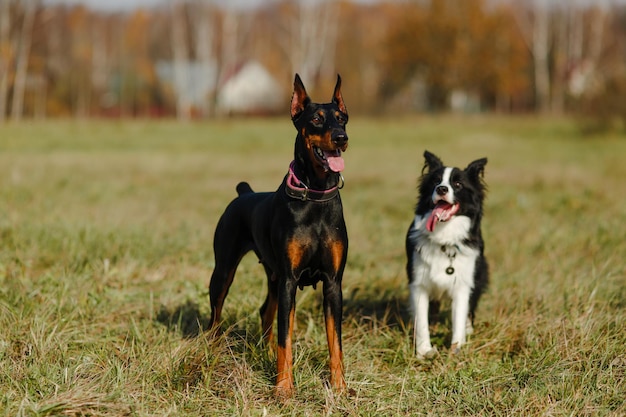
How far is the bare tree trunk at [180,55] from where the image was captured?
143ft

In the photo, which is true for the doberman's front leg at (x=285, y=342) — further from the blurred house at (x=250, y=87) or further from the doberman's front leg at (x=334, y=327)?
the blurred house at (x=250, y=87)

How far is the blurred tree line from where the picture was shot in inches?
1666

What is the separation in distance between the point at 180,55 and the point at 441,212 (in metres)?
42.8

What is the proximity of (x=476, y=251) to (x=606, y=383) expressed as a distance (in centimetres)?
125

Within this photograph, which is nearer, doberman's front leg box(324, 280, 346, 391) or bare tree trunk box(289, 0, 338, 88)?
doberman's front leg box(324, 280, 346, 391)

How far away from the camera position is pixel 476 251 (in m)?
4.75

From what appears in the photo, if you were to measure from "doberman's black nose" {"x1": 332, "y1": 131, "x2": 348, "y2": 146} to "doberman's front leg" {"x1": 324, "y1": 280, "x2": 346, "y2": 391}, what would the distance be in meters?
0.77

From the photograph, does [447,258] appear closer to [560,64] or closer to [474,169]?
[474,169]

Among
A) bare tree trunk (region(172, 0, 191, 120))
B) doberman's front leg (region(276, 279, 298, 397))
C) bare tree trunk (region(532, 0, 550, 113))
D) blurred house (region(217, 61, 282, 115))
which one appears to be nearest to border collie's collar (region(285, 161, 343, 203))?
doberman's front leg (region(276, 279, 298, 397))

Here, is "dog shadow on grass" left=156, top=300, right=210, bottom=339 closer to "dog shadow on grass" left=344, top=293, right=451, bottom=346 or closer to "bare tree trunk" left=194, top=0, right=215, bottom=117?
"dog shadow on grass" left=344, top=293, right=451, bottom=346

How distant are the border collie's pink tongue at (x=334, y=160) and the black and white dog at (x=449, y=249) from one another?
4.12 feet

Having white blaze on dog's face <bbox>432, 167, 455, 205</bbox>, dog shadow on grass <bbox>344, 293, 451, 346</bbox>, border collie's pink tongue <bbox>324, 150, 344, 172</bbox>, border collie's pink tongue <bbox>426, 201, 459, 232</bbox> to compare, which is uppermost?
border collie's pink tongue <bbox>324, 150, 344, 172</bbox>

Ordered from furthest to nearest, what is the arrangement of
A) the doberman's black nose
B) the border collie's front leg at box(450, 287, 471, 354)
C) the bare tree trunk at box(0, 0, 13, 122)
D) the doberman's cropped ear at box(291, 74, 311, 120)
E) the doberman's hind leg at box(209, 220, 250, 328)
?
the bare tree trunk at box(0, 0, 13, 122) < the border collie's front leg at box(450, 287, 471, 354) < the doberman's hind leg at box(209, 220, 250, 328) < the doberman's cropped ear at box(291, 74, 311, 120) < the doberman's black nose

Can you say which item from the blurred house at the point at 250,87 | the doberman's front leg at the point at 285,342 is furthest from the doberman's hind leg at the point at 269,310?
the blurred house at the point at 250,87
